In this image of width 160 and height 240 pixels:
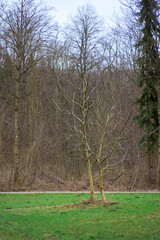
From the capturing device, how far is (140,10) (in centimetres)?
1855

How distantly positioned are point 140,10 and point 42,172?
1164cm

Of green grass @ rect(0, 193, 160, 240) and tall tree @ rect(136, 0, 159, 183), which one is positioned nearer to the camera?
green grass @ rect(0, 193, 160, 240)

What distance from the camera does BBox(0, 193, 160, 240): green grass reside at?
6.97 m

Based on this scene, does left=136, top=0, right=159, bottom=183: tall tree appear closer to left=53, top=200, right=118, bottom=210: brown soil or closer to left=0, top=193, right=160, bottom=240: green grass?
left=53, top=200, right=118, bottom=210: brown soil

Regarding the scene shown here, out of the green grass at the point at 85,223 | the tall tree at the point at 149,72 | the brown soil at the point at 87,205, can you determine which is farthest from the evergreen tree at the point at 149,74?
the green grass at the point at 85,223

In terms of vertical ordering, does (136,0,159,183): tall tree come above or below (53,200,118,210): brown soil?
above

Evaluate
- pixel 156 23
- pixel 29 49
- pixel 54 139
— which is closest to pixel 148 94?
pixel 156 23

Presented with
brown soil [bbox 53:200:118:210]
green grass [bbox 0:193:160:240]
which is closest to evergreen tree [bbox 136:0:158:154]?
brown soil [bbox 53:200:118:210]

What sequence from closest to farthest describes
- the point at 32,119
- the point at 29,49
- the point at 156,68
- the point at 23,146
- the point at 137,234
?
the point at 137,234, the point at 156,68, the point at 29,49, the point at 23,146, the point at 32,119

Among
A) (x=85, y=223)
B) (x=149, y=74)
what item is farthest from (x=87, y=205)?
(x=149, y=74)

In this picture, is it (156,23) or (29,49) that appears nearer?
(156,23)

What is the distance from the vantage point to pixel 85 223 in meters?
8.25

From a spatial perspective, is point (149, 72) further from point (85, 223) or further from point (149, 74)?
point (85, 223)

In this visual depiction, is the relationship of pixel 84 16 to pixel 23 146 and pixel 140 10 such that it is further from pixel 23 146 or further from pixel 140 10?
pixel 23 146
